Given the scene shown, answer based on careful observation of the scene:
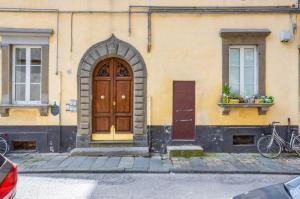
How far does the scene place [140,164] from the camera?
1012 cm

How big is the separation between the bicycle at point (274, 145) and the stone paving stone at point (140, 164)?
12.2 feet

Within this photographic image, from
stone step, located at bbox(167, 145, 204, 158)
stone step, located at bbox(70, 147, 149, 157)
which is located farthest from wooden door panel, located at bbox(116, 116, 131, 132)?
stone step, located at bbox(167, 145, 204, 158)

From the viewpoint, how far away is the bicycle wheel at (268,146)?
11391 mm

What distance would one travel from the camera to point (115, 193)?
24.1 feet

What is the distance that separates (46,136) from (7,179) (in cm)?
812

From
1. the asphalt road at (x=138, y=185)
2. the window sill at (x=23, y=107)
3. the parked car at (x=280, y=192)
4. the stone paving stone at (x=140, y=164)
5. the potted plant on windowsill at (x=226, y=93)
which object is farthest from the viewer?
the potted plant on windowsill at (x=226, y=93)

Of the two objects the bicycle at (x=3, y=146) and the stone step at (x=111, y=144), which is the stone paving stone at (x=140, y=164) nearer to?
the stone step at (x=111, y=144)

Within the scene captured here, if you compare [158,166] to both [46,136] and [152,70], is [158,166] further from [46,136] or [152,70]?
[46,136]

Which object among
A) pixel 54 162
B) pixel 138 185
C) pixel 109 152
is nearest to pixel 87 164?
pixel 54 162

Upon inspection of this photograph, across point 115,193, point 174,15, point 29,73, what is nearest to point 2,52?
point 29,73

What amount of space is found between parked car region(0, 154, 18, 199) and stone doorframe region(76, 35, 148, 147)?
25.0ft

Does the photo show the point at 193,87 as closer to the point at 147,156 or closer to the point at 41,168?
the point at 147,156

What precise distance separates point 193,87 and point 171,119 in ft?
4.26

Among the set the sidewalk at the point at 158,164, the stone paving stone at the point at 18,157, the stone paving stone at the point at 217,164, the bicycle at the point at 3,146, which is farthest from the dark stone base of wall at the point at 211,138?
the bicycle at the point at 3,146
